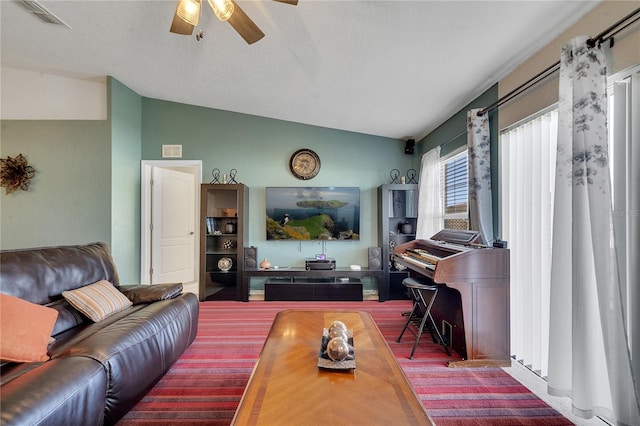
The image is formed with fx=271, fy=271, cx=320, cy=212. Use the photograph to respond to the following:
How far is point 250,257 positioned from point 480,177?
310 cm

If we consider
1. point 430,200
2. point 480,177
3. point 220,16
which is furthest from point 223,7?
point 430,200

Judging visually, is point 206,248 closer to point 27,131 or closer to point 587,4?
point 27,131

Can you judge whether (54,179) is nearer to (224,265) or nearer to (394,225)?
Answer: (224,265)

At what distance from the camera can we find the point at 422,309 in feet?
9.14

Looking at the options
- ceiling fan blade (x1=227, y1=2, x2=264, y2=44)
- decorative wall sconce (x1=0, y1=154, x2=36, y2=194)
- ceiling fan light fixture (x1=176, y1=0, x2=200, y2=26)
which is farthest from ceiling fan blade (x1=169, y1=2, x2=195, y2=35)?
decorative wall sconce (x1=0, y1=154, x2=36, y2=194)

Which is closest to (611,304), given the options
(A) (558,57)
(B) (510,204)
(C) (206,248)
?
(B) (510,204)

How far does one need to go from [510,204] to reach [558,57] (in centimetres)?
111

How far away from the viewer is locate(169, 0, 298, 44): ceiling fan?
162 centimetres

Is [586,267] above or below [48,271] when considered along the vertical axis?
above

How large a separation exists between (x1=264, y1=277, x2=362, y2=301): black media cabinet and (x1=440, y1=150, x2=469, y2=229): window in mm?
1538

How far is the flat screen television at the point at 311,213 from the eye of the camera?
4.16m

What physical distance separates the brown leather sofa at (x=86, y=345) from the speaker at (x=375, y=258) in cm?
249

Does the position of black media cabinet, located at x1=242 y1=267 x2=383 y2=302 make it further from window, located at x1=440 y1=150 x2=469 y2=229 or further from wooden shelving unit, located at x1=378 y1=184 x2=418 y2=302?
window, located at x1=440 y1=150 x2=469 y2=229

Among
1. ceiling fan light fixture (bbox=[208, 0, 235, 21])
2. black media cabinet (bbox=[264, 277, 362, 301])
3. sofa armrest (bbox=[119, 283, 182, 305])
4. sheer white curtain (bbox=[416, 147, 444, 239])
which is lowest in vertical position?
black media cabinet (bbox=[264, 277, 362, 301])
